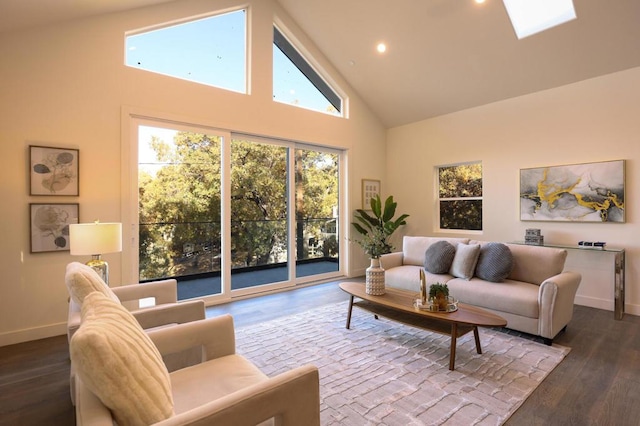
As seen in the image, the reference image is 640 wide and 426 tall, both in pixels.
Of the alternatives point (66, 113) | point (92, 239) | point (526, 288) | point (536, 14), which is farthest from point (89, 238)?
point (536, 14)

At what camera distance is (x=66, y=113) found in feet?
10.7

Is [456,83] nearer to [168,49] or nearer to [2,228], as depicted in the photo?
[168,49]

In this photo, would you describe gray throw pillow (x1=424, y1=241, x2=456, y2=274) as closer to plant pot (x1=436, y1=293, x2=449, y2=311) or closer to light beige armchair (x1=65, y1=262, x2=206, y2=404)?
plant pot (x1=436, y1=293, x2=449, y2=311)

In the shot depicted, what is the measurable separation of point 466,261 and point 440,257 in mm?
338

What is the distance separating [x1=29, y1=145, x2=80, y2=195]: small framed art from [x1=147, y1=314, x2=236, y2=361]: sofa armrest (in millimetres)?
2448

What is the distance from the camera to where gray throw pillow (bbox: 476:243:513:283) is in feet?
11.3

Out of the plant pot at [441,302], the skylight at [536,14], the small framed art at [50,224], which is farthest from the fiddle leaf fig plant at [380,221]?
the small framed art at [50,224]

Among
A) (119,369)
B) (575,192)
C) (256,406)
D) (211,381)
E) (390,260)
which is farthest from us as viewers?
(390,260)

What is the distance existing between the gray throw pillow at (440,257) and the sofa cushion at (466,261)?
12cm

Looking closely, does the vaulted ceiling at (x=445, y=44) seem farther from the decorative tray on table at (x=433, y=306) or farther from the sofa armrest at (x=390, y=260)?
the decorative tray on table at (x=433, y=306)

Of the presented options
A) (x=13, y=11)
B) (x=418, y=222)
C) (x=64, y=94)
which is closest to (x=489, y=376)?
(x=418, y=222)

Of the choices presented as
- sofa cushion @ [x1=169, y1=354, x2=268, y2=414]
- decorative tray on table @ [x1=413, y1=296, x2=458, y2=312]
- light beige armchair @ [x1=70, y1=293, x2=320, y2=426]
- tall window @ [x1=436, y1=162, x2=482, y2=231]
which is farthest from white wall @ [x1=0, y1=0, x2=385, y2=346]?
tall window @ [x1=436, y1=162, x2=482, y2=231]

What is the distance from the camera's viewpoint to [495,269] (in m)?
3.45

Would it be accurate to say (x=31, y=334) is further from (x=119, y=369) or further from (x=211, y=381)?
(x=119, y=369)
